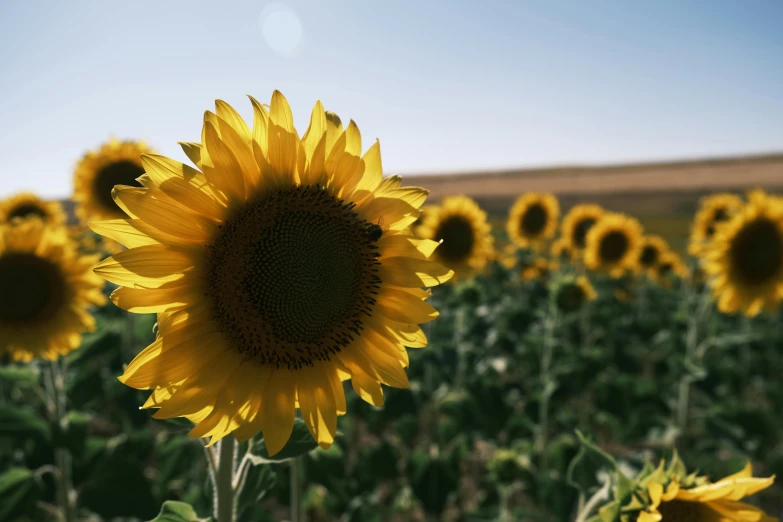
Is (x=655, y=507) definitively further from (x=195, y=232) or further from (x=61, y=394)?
(x=61, y=394)

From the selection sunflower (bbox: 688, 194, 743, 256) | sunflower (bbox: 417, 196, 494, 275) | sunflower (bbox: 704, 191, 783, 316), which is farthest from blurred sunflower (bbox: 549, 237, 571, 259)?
sunflower (bbox: 704, 191, 783, 316)

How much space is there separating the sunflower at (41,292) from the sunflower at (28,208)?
231 cm

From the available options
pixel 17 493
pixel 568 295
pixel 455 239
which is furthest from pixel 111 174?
pixel 568 295

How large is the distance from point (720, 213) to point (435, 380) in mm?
5008

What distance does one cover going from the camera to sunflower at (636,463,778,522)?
5.35 ft

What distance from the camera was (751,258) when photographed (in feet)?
16.3

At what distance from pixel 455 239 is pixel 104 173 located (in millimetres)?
3657

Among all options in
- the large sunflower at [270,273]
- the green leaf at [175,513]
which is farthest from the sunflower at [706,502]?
the green leaf at [175,513]

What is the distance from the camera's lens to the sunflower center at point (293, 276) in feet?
4.97

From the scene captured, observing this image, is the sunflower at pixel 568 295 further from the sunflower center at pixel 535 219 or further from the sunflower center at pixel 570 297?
the sunflower center at pixel 535 219

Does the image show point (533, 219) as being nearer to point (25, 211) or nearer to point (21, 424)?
point (25, 211)

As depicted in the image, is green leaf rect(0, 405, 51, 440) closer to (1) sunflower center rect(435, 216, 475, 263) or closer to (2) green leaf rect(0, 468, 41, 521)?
(2) green leaf rect(0, 468, 41, 521)

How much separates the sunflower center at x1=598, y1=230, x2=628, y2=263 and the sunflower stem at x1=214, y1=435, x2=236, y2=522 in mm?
7243

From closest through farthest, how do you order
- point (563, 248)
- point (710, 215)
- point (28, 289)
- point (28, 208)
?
point (28, 289) < point (28, 208) < point (710, 215) < point (563, 248)
